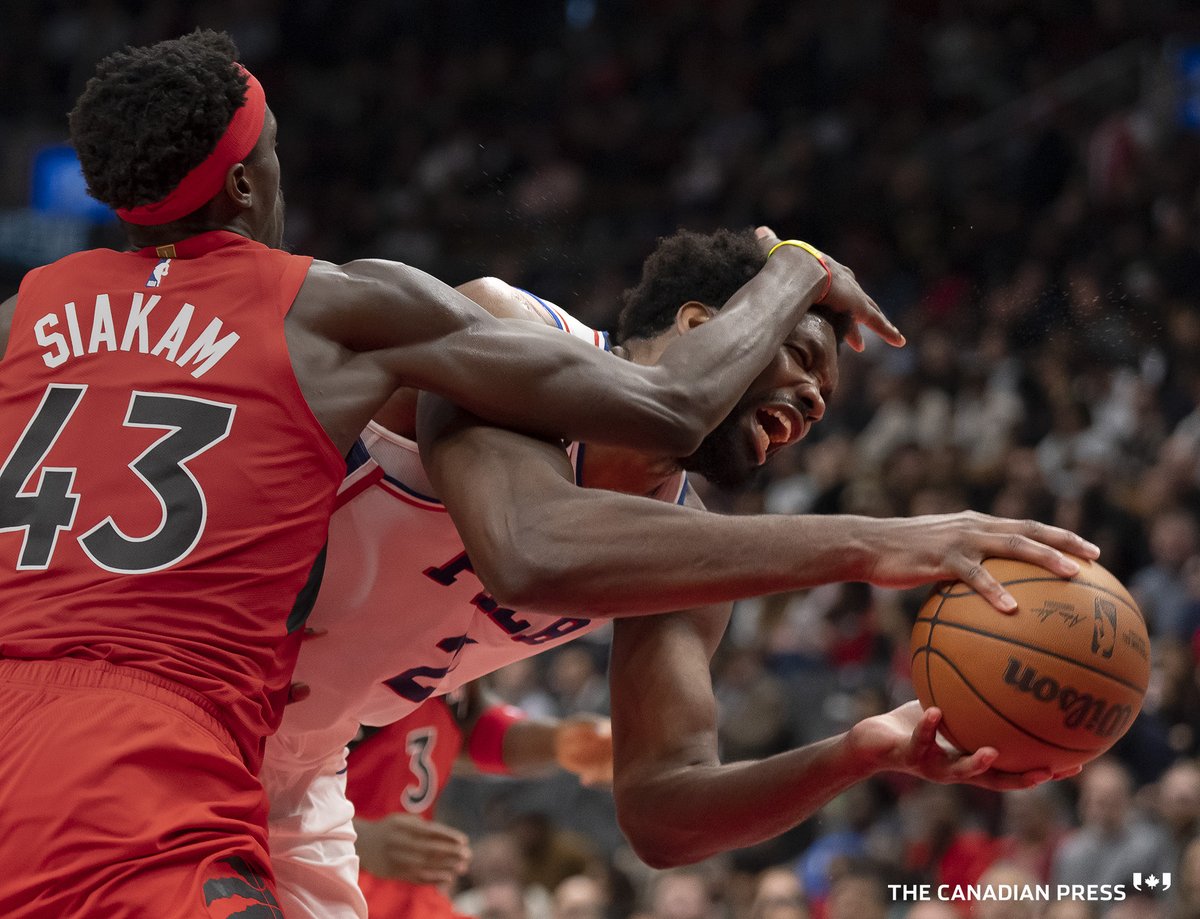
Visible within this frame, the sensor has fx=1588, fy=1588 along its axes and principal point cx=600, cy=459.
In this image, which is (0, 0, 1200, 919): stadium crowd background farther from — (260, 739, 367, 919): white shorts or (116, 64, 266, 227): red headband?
(116, 64, 266, 227): red headband

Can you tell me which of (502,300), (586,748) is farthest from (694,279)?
(586,748)

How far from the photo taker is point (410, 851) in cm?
444

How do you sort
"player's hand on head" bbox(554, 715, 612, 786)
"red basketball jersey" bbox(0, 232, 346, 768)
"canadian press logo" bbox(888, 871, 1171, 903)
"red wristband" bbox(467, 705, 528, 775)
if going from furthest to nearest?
"canadian press logo" bbox(888, 871, 1171, 903)
"red wristband" bbox(467, 705, 528, 775)
"player's hand on head" bbox(554, 715, 612, 786)
"red basketball jersey" bbox(0, 232, 346, 768)

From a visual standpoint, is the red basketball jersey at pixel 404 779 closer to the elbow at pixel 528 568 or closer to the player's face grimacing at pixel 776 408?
the player's face grimacing at pixel 776 408

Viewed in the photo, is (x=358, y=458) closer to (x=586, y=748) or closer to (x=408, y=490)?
(x=408, y=490)

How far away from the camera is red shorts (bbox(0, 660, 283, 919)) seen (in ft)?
7.44

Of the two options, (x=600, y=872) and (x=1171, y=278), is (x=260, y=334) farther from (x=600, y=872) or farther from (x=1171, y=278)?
(x=1171, y=278)

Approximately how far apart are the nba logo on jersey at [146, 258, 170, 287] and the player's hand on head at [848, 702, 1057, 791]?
1480 mm

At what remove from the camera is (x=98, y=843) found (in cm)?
229

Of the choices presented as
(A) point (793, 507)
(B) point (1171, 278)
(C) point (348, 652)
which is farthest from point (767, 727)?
(C) point (348, 652)

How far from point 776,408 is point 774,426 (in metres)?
0.07

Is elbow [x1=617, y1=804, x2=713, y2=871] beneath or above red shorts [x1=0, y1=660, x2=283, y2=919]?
beneath

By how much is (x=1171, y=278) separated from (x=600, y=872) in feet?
16.0

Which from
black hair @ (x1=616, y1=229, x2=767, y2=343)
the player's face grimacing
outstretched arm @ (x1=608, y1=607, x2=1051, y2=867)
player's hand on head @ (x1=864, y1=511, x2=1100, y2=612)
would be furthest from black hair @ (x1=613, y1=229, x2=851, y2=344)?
player's hand on head @ (x1=864, y1=511, x2=1100, y2=612)
